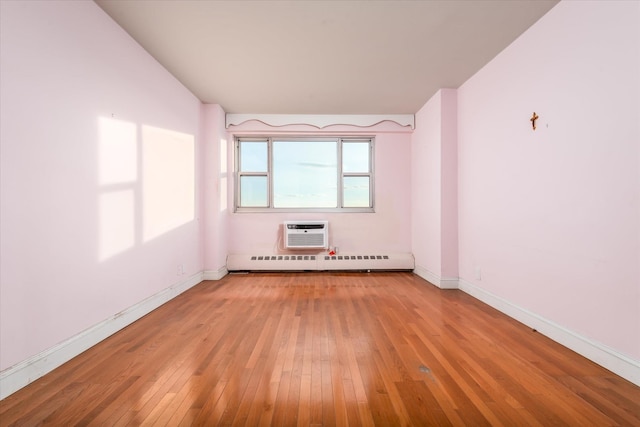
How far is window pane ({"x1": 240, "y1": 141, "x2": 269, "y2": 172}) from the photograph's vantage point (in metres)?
4.83

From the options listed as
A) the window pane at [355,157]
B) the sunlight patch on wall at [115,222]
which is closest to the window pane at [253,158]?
the window pane at [355,157]

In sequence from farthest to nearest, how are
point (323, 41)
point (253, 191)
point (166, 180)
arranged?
point (253, 191) → point (166, 180) → point (323, 41)

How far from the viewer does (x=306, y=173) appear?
15.9ft

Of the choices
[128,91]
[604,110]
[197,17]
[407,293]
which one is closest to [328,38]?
[197,17]

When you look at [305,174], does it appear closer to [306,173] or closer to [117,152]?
[306,173]

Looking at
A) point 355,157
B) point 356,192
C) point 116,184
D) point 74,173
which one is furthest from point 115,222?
point 355,157

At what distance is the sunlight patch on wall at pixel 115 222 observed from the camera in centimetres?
216

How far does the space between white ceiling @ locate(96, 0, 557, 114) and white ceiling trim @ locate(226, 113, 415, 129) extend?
71cm

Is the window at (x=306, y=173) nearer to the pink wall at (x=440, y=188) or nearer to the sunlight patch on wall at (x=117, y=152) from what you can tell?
the pink wall at (x=440, y=188)

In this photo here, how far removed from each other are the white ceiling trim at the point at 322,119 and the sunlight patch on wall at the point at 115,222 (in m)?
2.40

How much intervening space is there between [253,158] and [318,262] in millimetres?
2091

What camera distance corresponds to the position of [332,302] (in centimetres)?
304

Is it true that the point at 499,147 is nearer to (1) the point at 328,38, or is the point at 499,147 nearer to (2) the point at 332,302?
(1) the point at 328,38

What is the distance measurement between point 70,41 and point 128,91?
0.59 m
